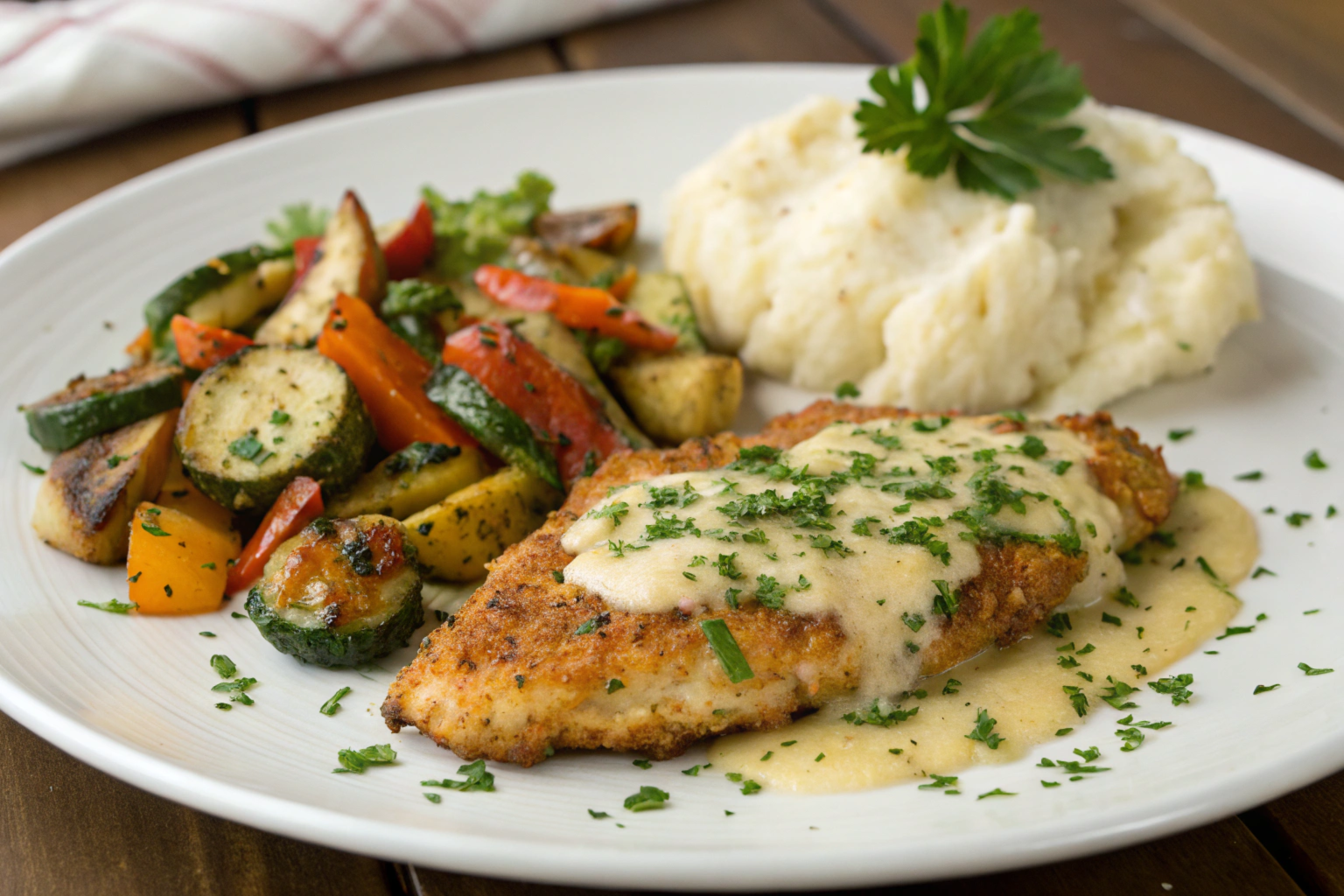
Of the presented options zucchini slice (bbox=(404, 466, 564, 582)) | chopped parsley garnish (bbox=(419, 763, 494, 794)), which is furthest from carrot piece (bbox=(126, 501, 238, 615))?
chopped parsley garnish (bbox=(419, 763, 494, 794))

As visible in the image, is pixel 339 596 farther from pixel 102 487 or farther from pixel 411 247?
pixel 411 247

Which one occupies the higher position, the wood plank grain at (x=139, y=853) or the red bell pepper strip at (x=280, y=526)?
the red bell pepper strip at (x=280, y=526)

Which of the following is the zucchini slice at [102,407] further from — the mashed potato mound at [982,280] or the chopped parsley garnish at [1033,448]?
the chopped parsley garnish at [1033,448]

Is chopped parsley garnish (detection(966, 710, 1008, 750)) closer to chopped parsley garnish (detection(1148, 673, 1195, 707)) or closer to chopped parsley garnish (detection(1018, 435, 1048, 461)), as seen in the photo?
chopped parsley garnish (detection(1148, 673, 1195, 707))

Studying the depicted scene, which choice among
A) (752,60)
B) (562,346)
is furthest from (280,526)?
(752,60)

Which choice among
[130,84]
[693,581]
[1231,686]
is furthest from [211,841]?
[130,84]

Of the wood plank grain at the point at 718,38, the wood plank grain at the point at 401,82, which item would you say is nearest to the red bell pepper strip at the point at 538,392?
the wood plank grain at the point at 401,82

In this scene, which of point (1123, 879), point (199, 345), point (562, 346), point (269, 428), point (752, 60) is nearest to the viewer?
point (1123, 879)
